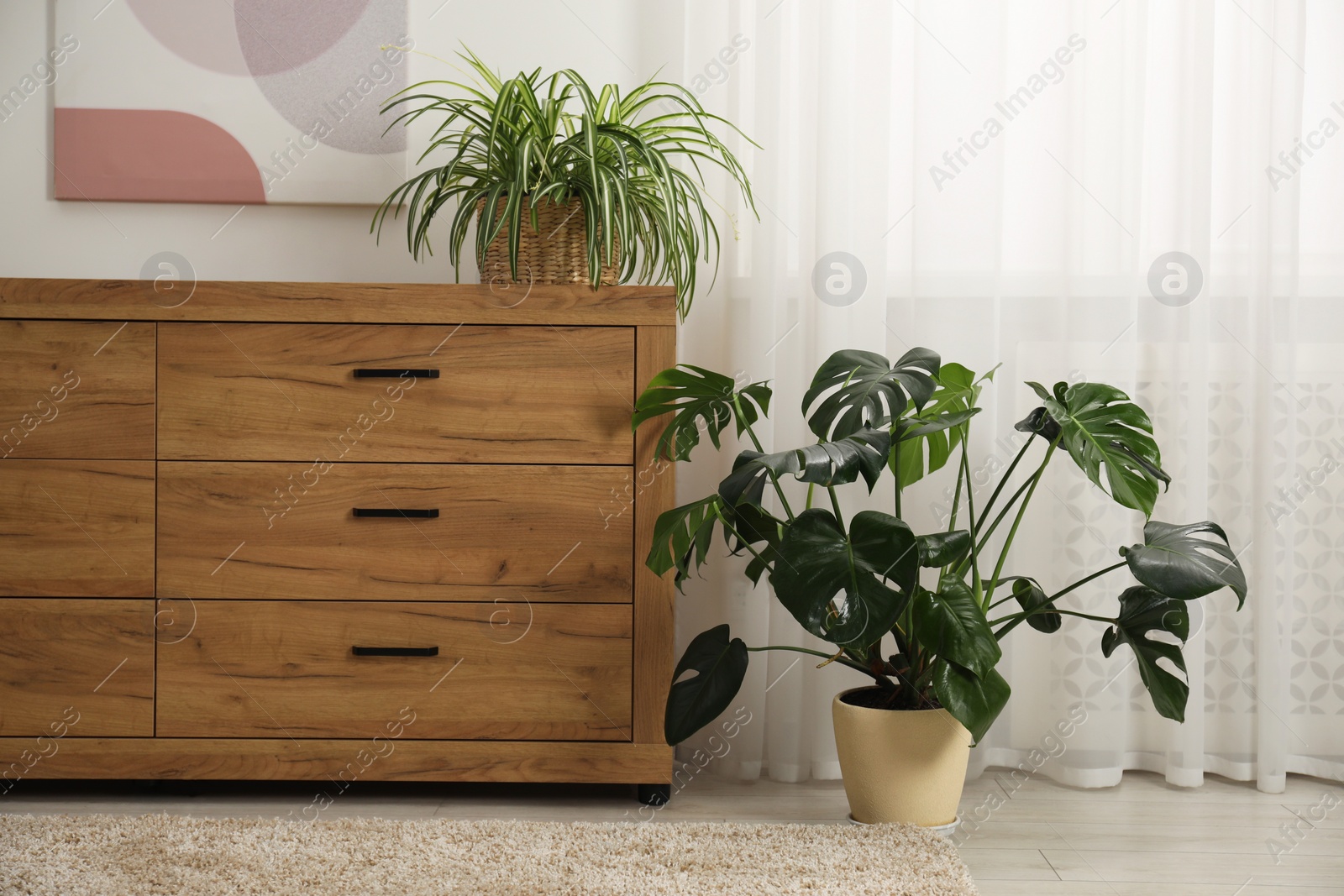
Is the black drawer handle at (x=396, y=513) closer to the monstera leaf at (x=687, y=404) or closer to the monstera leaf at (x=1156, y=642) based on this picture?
the monstera leaf at (x=687, y=404)

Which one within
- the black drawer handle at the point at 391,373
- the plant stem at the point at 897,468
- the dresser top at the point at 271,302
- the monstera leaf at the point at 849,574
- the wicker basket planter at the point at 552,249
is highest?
the wicker basket planter at the point at 552,249

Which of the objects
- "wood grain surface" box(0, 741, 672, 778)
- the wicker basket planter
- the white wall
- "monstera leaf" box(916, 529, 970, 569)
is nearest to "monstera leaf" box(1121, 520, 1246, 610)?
"monstera leaf" box(916, 529, 970, 569)

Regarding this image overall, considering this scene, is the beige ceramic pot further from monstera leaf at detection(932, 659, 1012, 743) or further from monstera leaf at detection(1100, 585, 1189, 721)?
monstera leaf at detection(1100, 585, 1189, 721)

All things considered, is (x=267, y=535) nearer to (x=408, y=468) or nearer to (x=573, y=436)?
(x=408, y=468)

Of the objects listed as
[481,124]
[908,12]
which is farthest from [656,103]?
[908,12]

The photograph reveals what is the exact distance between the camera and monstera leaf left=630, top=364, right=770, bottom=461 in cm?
156

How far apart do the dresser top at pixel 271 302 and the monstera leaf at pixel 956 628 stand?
0.70 m

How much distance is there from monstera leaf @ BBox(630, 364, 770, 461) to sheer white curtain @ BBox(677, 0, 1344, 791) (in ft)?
1.12

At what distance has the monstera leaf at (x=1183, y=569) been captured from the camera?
1319mm

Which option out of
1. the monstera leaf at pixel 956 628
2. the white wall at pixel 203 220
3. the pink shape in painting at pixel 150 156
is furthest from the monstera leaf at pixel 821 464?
the pink shape in painting at pixel 150 156

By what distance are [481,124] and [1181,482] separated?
1606 millimetres

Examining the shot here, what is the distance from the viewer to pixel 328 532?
1640 millimetres

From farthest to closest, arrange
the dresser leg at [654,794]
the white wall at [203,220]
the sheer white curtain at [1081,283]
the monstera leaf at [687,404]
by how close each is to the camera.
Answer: the white wall at [203,220] < the sheer white curtain at [1081,283] < the dresser leg at [654,794] < the monstera leaf at [687,404]

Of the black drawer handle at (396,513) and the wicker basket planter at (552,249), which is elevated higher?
the wicker basket planter at (552,249)
